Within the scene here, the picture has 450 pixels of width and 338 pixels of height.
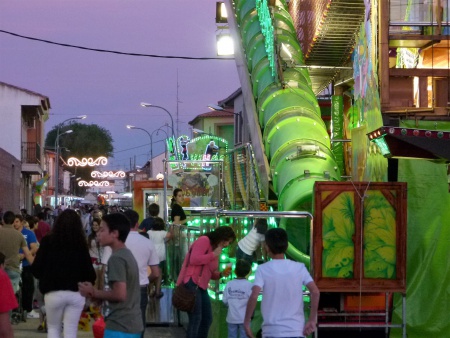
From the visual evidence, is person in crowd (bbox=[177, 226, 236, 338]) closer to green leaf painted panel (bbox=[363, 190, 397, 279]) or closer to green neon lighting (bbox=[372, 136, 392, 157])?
green leaf painted panel (bbox=[363, 190, 397, 279])

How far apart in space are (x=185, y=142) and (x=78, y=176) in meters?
104

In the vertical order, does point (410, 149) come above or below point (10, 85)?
below

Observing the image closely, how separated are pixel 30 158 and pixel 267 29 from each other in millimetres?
45975

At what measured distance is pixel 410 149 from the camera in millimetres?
11281

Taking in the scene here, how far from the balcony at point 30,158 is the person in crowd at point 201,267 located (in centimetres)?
5222

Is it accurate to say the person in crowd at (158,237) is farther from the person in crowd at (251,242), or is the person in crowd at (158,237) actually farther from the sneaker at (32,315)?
the person in crowd at (251,242)

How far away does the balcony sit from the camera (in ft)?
207

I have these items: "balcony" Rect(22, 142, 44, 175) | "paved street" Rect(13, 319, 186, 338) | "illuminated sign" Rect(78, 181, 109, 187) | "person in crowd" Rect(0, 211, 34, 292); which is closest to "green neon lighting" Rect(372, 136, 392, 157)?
"paved street" Rect(13, 319, 186, 338)

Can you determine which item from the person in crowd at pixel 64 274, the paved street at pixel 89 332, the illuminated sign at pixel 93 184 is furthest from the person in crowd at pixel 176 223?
the illuminated sign at pixel 93 184

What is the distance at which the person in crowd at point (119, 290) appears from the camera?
7.97 m

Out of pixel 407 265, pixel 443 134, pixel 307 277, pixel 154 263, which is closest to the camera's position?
pixel 307 277

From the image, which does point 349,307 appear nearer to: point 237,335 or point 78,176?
point 237,335

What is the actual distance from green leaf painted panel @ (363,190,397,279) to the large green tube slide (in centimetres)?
269

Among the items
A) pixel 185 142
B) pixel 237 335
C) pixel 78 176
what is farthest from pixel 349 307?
pixel 78 176
